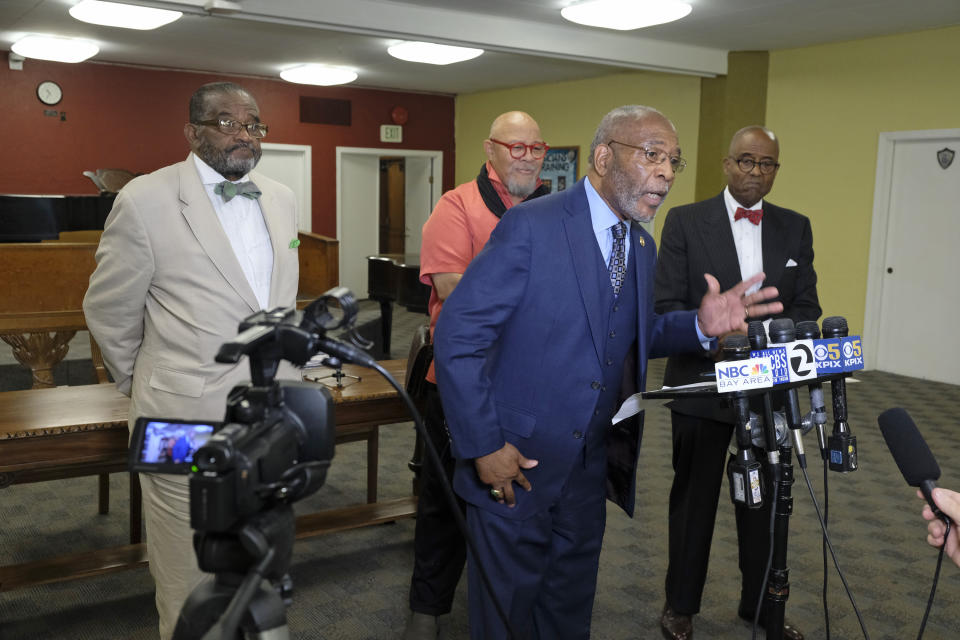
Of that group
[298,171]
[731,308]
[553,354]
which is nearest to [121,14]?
[298,171]

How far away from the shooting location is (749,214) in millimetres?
2811

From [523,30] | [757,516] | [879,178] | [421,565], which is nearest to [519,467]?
[421,565]

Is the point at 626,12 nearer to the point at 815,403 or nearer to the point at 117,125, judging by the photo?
the point at 815,403

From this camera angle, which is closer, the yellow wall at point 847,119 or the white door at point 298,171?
the yellow wall at point 847,119

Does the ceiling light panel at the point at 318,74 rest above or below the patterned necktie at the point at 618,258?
above

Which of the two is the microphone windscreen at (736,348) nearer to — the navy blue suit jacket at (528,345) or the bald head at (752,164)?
the navy blue suit jacket at (528,345)

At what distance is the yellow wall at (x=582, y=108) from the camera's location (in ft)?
29.5

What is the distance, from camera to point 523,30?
725cm

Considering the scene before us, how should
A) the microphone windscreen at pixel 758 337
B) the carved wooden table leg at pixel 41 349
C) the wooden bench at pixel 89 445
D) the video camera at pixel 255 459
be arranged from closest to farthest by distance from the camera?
the video camera at pixel 255 459
the microphone windscreen at pixel 758 337
the wooden bench at pixel 89 445
the carved wooden table leg at pixel 41 349

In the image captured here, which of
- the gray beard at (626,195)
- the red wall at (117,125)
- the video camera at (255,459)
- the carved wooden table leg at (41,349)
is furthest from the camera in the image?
the red wall at (117,125)

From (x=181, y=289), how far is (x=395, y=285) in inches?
209

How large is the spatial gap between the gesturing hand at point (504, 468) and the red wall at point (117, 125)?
9048 millimetres

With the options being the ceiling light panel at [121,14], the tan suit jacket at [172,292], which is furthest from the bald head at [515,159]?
the ceiling light panel at [121,14]

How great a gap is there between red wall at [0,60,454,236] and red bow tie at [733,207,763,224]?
8.53 meters
